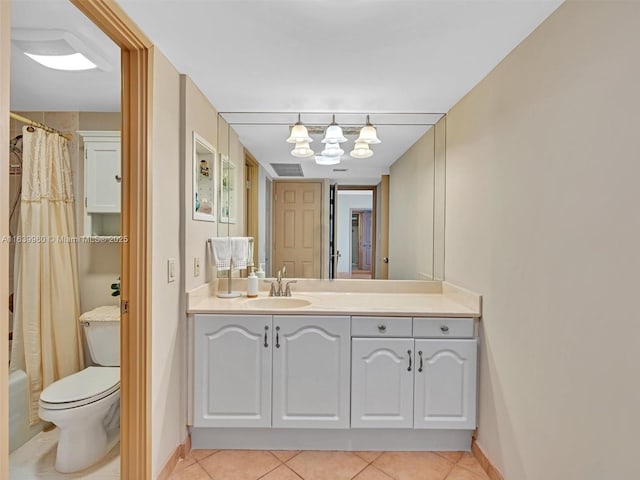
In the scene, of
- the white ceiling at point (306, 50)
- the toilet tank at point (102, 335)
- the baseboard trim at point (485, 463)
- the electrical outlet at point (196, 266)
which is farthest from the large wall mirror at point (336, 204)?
the baseboard trim at point (485, 463)

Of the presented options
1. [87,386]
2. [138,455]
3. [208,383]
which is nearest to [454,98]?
[208,383]

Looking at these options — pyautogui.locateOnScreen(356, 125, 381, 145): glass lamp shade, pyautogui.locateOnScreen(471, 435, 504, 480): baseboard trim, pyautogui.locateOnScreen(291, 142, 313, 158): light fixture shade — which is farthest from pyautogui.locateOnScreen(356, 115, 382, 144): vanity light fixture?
pyautogui.locateOnScreen(471, 435, 504, 480): baseboard trim

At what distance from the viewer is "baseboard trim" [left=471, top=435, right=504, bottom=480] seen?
5.54 ft

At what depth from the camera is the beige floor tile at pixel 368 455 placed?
1915 mm

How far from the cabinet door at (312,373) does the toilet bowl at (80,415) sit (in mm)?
963

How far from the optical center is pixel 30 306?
2027 millimetres

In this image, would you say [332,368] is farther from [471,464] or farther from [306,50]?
[306,50]

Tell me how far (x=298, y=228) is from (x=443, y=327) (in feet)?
4.11

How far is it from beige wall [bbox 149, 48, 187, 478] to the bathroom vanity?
0.11 meters

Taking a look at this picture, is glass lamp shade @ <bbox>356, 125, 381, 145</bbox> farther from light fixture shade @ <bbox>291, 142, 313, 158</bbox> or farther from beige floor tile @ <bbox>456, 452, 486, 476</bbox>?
beige floor tile @ <bbox>456, 452, 486, 476</bbox>

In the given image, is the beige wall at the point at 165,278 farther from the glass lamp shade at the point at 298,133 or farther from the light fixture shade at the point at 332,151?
the light fixture shade at the point at 332,151

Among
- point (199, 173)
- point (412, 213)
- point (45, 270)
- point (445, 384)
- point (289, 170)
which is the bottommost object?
point (445, 384)

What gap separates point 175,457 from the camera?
6.04ft

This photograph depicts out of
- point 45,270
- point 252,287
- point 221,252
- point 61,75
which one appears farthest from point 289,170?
point 45,270
